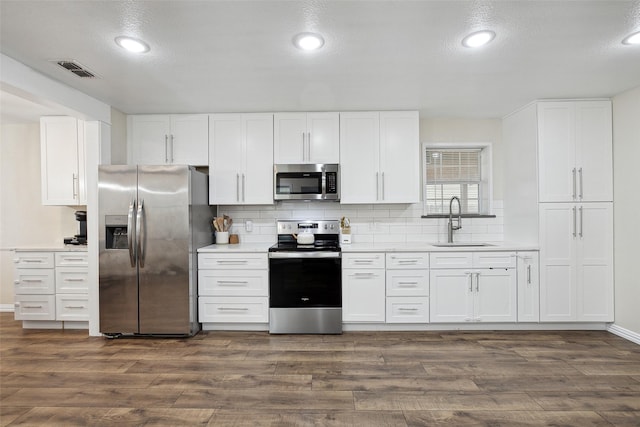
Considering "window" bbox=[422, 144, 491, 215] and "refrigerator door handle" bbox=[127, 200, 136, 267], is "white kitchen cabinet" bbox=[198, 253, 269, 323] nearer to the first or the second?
"refrigerator door handle" bbox=[127, 200, 136, 267]

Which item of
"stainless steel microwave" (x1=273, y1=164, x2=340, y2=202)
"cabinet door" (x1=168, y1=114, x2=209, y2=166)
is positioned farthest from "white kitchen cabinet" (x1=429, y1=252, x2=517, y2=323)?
"cabinet door" (x1=168, y1=114, x2=209, y2=166)

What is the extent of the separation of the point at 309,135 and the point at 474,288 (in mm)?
2395

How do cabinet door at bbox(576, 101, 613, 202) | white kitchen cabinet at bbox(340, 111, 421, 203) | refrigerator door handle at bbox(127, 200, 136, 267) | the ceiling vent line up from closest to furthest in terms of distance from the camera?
the ceiling vent < refrigerator door handle at bbox(127, 200, 136, 267) < cabinet door at bbox(576, 101, 613, 202) < white kitchen cabinet at bbox(340, 111, 421, 203)

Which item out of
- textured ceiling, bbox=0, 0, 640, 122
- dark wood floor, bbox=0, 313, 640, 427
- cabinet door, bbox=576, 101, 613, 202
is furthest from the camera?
cabinet door, bbox=576, 101, 613, 202

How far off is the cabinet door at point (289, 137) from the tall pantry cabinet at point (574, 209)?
2456 millimetres

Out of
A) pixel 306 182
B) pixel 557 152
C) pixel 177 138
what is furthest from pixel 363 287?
pixel 177 138

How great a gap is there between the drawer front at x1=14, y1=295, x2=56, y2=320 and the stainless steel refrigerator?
814mm

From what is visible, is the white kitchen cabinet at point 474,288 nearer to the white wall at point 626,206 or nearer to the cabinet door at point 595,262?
the cabinet door at point 595,262

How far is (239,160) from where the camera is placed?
398cm

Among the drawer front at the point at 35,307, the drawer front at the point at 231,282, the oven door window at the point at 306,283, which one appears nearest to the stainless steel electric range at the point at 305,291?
the oven door window at the point at 306,283

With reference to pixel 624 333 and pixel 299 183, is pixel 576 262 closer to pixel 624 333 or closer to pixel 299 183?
pixel 624 333

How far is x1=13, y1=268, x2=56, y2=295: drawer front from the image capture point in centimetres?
383

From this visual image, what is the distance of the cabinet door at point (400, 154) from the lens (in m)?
3.91

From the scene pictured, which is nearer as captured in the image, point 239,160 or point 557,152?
point 557,152
